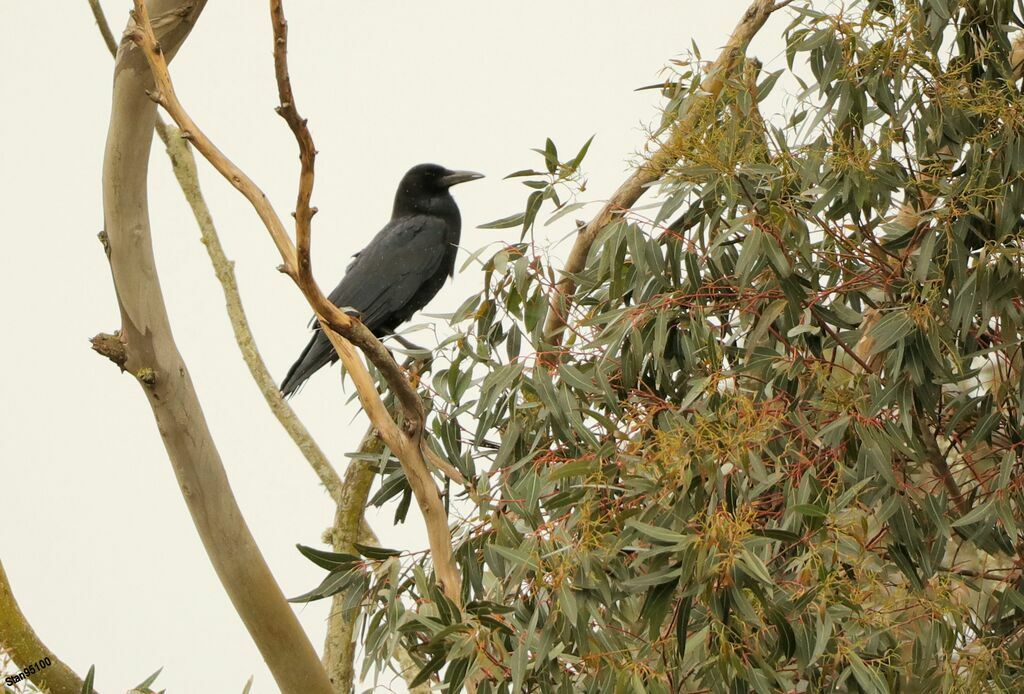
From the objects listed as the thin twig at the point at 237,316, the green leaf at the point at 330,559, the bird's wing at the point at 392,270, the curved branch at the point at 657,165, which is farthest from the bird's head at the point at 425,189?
the green leaf at the point at 330,559

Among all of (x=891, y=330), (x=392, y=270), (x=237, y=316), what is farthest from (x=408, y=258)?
(x=891, y=330)

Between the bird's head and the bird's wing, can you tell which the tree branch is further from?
Answer: the bird's head

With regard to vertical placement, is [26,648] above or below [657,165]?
below

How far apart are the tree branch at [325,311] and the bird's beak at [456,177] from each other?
1.71 metres

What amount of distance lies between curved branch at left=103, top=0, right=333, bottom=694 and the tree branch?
20 centimetres

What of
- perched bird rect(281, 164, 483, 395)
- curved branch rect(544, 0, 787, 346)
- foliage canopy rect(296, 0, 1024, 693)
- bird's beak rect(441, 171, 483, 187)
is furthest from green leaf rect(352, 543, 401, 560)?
bird's beak rect(441, 171, 483, 187)

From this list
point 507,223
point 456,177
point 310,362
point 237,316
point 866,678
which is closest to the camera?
point 866,678

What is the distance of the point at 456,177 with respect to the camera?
3.25 metres

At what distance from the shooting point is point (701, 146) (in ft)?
4.71

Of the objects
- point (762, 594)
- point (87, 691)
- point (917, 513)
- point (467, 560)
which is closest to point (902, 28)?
point (917, 513)

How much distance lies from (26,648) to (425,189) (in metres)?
1.97

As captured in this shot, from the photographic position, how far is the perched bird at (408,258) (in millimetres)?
3012

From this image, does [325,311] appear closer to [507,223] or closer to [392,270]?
[507,223]

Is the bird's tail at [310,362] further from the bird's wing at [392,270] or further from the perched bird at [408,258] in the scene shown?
the bird's wing at [392,270]
